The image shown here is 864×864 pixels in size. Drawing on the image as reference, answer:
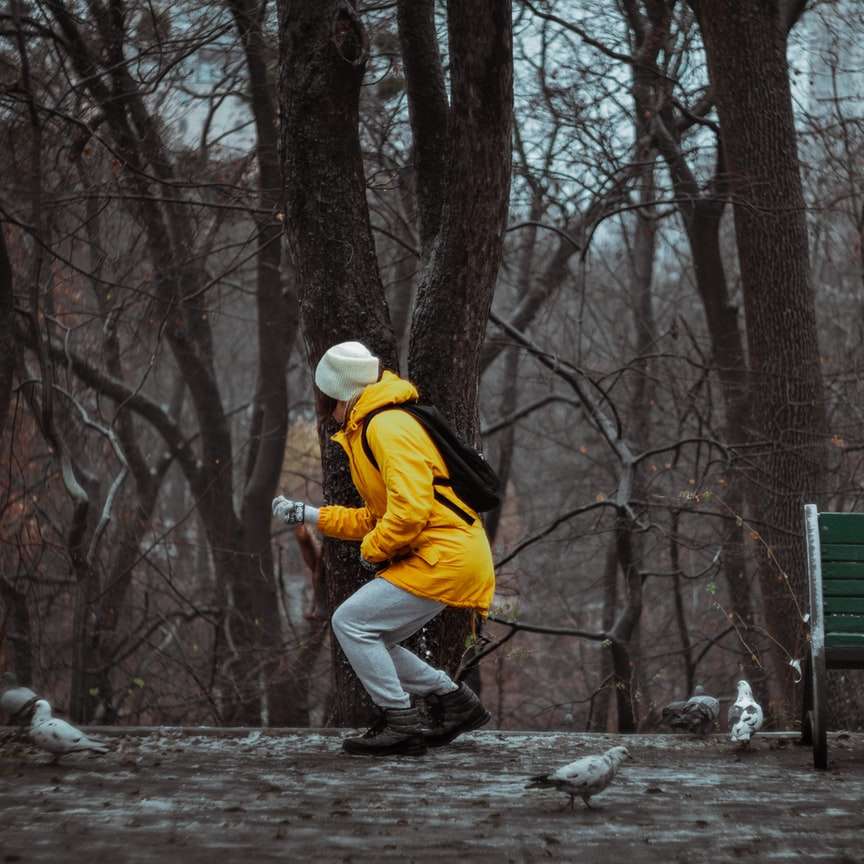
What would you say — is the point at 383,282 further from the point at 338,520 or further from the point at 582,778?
the point at 582,778

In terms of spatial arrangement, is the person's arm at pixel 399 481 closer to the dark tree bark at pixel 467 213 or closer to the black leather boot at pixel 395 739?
the black leather boot at pixel 395 739

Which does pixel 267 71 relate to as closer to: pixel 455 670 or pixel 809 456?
pixel 809 456

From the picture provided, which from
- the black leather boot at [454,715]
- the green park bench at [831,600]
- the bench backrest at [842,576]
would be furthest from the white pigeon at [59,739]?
the bench backrest at [842,576]

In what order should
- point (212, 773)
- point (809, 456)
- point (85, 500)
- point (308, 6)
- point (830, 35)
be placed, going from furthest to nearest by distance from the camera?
point (830, 35), point (809, 456), point (85, 500), point (308, 6), point (212, 773)

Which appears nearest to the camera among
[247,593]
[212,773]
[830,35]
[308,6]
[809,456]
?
[212,773]

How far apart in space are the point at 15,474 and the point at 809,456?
6.49 meters

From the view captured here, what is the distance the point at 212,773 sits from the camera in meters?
5.52

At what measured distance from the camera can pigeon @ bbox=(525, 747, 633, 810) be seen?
452 cm

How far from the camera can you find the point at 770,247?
11.1 meters

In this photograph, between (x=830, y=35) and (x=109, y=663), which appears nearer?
(x=109, y=663)

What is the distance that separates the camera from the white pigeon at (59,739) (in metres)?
5.48

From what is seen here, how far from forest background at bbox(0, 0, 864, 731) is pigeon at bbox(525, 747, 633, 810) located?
6.35ft

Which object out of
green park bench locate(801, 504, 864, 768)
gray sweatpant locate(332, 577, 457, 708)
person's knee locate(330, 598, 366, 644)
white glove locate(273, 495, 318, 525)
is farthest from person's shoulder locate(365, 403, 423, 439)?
green park bench locate(801, 504, 864, 768)

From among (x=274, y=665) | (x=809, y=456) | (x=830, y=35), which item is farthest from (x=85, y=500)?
(x=830, y=35)
